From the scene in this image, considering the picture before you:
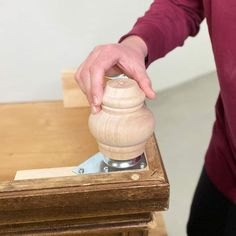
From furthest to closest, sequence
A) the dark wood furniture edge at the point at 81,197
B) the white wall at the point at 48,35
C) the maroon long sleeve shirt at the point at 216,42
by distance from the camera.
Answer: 1. the white wall at the point at 48,35
2. the maroon long sleeve shirt at the point at 216,42
3. the dark wood furniture edge at the point at 81,197

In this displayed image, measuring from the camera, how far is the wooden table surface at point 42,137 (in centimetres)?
60

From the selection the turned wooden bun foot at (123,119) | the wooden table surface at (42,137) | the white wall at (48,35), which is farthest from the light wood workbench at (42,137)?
the white wall at (48,35)

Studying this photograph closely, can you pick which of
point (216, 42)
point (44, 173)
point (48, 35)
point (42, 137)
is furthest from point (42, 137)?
point (48, 35)

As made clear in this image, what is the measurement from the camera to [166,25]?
0.70 metres

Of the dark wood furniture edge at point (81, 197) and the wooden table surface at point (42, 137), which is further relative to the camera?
the wooden table surface at point (42, 137)

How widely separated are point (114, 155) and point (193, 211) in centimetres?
39

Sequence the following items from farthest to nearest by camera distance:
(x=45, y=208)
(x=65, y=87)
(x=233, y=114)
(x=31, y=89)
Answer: (x=31, y=89)
(x=65, y=87)
(x=233, y=114)
(x=45, y=208)

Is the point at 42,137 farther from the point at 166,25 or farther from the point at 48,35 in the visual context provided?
the point at 48,35

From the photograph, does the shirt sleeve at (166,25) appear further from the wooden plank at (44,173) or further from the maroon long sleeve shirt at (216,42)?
the wooden plank at (44,173)

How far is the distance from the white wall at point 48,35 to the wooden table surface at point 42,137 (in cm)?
82

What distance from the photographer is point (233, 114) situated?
620 millimetres

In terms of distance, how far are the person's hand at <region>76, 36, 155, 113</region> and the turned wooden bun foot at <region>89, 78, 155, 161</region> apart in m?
0.02

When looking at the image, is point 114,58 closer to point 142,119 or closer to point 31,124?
point 142,119

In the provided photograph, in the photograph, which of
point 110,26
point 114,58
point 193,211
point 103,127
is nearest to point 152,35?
point 114,58
